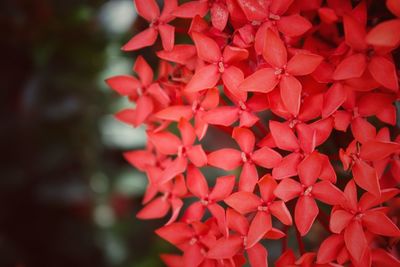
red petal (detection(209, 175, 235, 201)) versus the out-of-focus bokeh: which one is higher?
red petal (detection(209, 175, 235, 201))

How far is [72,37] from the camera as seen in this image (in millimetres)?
911

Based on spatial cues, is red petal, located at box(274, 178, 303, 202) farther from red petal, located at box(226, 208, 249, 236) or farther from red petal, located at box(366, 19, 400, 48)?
red petal, located at box(366, 19, 400, 48)

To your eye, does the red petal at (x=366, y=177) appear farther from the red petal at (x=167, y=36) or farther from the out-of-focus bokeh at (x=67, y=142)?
the out-of-focus bokeh at (x=67, y=142)

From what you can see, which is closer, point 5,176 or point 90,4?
point 90,4

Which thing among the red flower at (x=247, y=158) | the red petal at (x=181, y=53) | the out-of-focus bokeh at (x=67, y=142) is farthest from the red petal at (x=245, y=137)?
the out-of-focus bokeh at (x=67, y=142)

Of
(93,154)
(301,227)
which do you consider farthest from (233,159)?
(93,154)

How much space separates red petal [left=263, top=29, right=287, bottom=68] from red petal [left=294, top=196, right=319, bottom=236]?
0.46 feet

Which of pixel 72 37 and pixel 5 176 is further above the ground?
pixel 72 37

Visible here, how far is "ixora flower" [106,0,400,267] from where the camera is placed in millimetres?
498

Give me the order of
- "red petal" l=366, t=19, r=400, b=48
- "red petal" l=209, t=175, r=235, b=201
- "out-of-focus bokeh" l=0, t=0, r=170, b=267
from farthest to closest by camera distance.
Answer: "out-of-focus bokeh" l=0, t=0, r=170, b=267 < "red petal" l=209, t=175, r=235, b=201 < "red petal" l=366, t=19, r=400, b=48

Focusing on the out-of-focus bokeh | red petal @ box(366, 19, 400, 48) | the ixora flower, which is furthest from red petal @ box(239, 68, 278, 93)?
the out-of-focus bokeh

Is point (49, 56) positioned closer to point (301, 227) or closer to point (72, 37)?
point (72, 37)

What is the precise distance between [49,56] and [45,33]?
41mm

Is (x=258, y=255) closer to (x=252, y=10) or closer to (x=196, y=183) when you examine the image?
(x=196, y=183)
